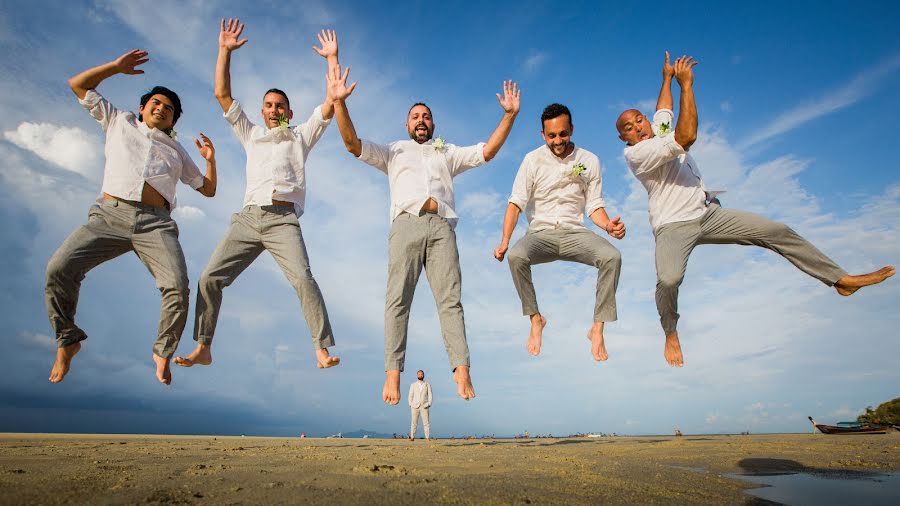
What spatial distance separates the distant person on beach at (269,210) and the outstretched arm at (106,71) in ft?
2.93

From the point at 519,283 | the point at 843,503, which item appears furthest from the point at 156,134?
the point at 843,503

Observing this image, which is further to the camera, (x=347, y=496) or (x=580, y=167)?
(x=580, y=167)

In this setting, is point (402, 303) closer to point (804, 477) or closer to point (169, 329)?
point (169, 329)

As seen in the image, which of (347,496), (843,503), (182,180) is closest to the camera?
(347,496)

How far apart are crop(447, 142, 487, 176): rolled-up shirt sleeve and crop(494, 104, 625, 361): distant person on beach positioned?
2.87 feet

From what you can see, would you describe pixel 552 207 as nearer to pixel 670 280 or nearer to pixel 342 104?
pixel 670 280

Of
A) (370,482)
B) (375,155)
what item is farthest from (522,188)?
(370,482)

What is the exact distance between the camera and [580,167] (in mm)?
7406

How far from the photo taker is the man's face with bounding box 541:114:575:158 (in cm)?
754

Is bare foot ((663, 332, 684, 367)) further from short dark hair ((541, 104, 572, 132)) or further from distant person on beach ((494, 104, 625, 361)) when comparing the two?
short dark hair ((541, 104, 572, 132))

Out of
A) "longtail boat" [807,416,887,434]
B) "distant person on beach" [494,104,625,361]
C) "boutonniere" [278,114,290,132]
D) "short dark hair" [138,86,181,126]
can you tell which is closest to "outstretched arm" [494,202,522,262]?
"distant person on beach" [494,104,625,361]

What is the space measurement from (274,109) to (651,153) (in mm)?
4925

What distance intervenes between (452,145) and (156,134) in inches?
143

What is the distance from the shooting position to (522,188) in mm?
7609
